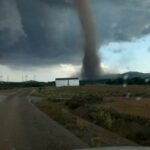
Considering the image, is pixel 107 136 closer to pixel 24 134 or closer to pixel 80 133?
pixel 80 133

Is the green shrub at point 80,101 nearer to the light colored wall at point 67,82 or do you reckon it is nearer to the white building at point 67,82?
the light colored wall at point 67,82

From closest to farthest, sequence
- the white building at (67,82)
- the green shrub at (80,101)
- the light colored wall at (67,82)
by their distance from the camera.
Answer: the green shrub at (80,101)
the light colored wall at (67,82)
the white building at (67,82)

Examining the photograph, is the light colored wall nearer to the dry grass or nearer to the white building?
the white building

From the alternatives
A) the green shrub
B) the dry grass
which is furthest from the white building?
the dry grass

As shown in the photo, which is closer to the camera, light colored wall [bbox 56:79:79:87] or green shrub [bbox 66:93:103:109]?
green shrub [bbox 66:93:103:109]

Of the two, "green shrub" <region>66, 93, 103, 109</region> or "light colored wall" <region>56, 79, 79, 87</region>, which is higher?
"light colored wall" <region>56, 79, 79, 87</region>

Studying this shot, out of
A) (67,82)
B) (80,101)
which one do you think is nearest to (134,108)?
(80,101)

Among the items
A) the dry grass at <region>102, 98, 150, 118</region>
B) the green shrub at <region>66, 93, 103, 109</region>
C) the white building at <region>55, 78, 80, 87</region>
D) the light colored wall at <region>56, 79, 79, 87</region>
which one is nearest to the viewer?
the dry grass at <region>102, 98, 150, 118</region>

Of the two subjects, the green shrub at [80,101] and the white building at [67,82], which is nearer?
the green shrub at [80,101]

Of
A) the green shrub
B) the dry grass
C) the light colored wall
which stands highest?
the light colored wall

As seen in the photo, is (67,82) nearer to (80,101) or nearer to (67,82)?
(67,82)

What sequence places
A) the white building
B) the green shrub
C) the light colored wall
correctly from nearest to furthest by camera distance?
the green shrub < the light colored wall < the white building

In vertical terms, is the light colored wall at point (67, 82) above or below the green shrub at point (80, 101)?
above

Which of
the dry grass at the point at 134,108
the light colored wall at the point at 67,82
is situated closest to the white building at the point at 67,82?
the light colored wall at the point at 67,82
